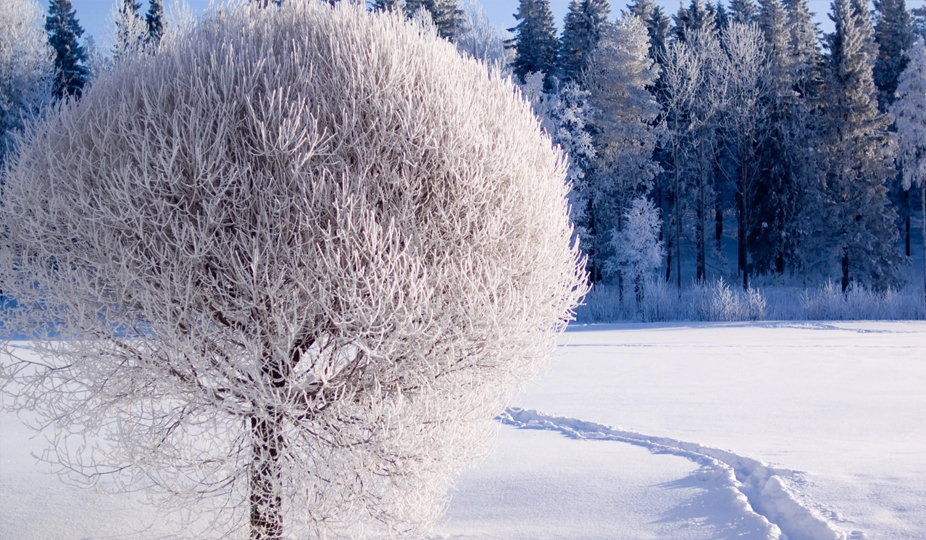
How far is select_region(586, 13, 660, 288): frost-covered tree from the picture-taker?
30.9m

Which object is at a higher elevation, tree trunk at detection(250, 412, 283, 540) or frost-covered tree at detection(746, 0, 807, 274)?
frost-covered tree at detection(746, 0, 807, 274)

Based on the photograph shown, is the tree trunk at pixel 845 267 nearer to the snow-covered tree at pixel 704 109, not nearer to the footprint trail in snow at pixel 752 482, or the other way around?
the snow-covered tree at pixel 704 109

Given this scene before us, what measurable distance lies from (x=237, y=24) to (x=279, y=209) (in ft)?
5.45

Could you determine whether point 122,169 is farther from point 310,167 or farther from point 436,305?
point 436,305

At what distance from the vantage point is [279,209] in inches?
164

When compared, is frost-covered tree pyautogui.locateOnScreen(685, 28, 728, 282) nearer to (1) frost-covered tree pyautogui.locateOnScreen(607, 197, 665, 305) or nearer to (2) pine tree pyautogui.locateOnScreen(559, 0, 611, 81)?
(1) frost-covered tree pyautogui.locateOnScreen(607, 197, 665, 305)

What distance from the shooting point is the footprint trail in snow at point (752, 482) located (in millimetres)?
5578

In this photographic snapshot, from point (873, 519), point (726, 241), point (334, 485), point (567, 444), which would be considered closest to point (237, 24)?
point (334, 485)

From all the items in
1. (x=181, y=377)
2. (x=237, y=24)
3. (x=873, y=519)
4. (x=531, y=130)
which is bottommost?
(x=873, y=519)

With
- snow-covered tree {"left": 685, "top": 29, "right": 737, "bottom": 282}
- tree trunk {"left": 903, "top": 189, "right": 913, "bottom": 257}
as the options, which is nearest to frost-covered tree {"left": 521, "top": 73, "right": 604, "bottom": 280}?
snow-covered tree {"left": 685, "top": 29, "right": 737, "bottom": 282}

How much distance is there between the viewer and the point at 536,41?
40500 millimetres

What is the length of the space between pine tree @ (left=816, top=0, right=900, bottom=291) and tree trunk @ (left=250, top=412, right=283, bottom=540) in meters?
31.6

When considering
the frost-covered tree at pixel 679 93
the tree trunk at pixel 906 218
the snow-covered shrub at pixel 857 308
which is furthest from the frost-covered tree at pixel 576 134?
the tree trunk at pixel 906 218

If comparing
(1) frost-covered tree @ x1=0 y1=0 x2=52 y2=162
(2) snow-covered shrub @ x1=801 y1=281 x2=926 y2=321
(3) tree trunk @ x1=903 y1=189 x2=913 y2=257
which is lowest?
(2) snow-covered shrub @ x1=801 y1=281 x2=926 y2=321
